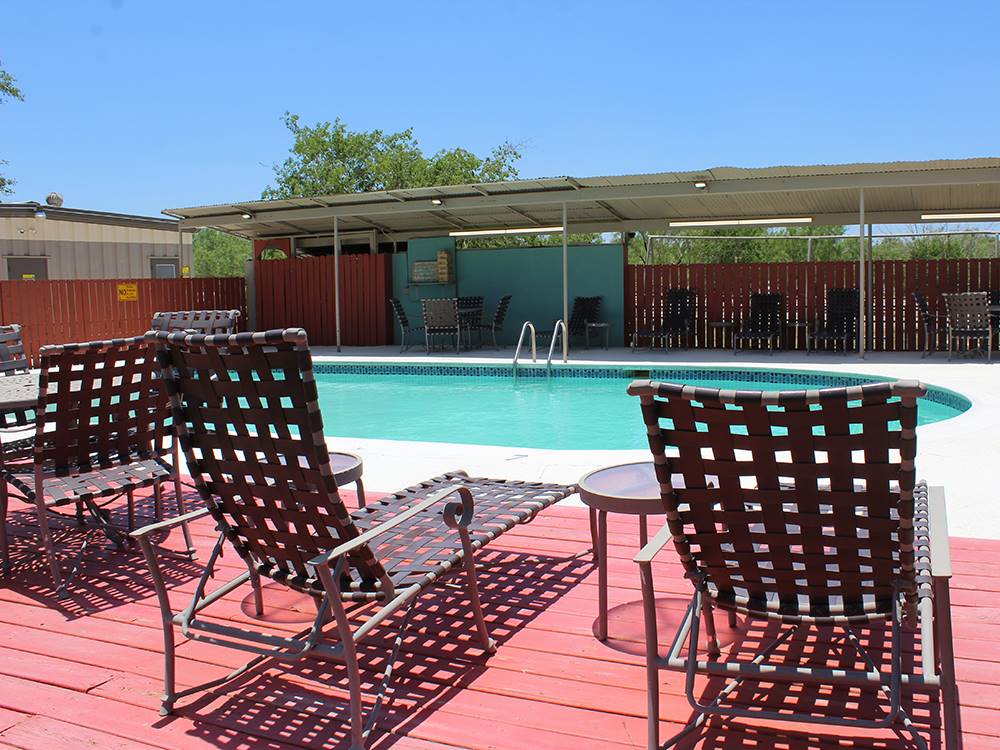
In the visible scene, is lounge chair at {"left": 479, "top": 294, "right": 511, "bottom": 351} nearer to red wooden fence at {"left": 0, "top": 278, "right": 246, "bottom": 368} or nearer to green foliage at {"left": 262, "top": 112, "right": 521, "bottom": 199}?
red wooden fence at {"left": 0, "top": 278, "right": 246, "bottom": 368}

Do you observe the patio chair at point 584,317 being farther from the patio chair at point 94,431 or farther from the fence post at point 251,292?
the patio chair at point 94,431

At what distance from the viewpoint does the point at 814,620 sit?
1962mm

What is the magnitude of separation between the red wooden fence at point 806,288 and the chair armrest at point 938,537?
1208 cm

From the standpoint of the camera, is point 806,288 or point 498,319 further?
point 498,319

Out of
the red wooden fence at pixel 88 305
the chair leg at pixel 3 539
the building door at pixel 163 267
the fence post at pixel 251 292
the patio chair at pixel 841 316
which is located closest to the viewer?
the chair leg at pixel 3 539

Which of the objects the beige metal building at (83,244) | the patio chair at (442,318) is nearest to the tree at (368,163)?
the beige metal building at (83,244)

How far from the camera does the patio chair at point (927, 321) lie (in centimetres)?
1273

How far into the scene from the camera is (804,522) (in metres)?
1.85

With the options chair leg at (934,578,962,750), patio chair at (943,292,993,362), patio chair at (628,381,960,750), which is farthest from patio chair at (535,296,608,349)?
chair leg at (934,578,962,750)

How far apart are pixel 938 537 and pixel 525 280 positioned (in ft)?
47.2

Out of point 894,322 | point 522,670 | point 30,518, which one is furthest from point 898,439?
point 894,322

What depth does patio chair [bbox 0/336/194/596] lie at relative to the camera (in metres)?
3.20

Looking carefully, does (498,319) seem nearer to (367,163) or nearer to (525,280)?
(525,280)

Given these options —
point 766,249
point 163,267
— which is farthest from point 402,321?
point 766,249
